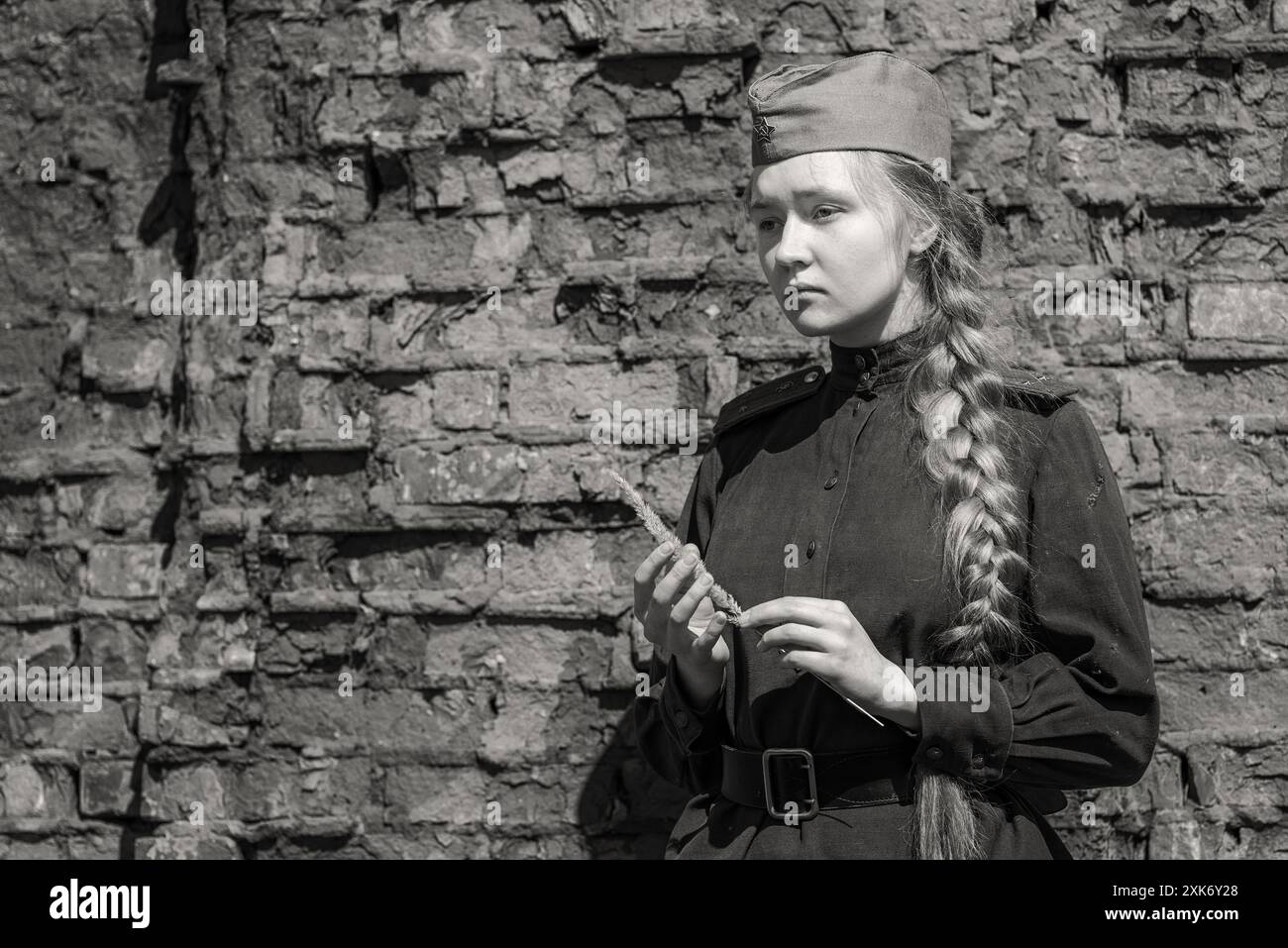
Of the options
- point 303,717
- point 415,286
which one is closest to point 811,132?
point 415,286

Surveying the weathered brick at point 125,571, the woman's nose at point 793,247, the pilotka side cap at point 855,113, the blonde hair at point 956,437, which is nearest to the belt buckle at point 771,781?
the blonde hair at point 956,437

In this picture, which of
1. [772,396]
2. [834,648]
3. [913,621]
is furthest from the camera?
[772,396]

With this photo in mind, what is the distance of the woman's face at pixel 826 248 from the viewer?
6.15ft

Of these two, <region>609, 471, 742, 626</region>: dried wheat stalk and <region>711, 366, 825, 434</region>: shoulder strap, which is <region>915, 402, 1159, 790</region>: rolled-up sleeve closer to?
<region>609, 471, 742, 626</region>: dried wheat stalk

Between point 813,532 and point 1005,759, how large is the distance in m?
0.41

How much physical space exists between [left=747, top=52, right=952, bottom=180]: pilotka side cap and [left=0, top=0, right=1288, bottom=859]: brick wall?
83 centimetres

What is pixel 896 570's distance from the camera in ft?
5.98

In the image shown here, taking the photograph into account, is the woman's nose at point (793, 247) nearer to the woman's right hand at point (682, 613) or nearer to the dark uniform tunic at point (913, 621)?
the dark uniform tunic at point (913, 621)

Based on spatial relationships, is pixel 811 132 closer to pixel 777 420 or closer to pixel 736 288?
pixel 777 420

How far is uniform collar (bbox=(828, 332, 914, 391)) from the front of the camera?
197cm

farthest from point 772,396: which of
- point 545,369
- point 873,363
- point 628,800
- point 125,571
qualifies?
point 125,571

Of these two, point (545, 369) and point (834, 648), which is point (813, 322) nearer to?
point (834, 648)

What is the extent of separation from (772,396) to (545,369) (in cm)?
79
